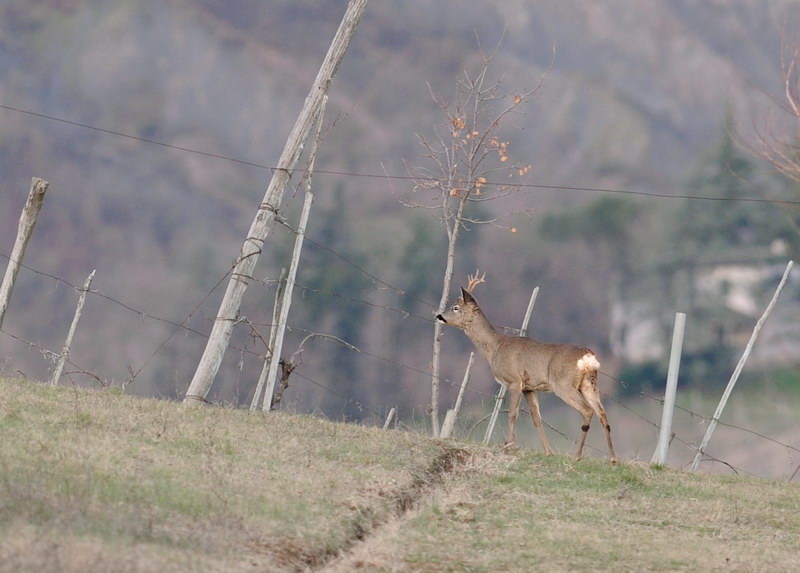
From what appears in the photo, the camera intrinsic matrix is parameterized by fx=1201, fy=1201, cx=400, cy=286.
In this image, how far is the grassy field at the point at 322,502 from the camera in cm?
905

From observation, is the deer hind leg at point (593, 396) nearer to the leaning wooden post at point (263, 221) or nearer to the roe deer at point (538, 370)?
the roe deer at point (538, 370)

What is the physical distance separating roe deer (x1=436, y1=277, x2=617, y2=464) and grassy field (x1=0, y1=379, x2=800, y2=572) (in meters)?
0.69

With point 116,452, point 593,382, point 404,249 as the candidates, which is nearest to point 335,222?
point 404,249

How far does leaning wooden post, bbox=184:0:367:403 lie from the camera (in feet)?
56.6

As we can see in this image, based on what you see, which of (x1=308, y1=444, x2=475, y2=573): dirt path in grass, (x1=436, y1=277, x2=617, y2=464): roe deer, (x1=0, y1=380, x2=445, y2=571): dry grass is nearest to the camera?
(x1=0, y1=380, x2=445, y2=571): dry grass

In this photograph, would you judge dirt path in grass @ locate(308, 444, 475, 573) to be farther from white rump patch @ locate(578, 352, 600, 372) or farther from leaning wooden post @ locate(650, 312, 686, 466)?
leaning wooden post @ locate(650, 312, 686, 466)

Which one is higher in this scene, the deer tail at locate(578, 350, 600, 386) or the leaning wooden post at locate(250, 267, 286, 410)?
the deer tail at locate(578, 350, 600, 386)

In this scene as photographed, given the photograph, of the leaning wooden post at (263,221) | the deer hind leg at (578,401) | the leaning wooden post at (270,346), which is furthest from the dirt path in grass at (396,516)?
the leaning wooden post at (263,221)

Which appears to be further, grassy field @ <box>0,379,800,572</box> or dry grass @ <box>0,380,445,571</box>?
grassy field @ <box>0,379,800,572</box>

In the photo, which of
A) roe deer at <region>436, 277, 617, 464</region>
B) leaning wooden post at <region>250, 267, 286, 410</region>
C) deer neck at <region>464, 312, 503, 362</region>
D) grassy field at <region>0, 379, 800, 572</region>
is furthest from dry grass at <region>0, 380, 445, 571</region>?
deer neck at <region>464, 312, 503, 362</region>

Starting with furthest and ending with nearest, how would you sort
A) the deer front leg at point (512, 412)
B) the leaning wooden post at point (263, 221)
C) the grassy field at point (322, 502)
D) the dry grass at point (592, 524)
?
the leaning wooden post at point (263, 221)
the deer front leg at point (512, 412)
the dry grass at point (592, 524)
the grassy field at point (322, 502)

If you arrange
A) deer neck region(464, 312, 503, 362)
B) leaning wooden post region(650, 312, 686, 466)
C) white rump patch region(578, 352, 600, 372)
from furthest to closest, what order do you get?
deer neck region(464, 312, 503, 362) < leaning wooden post region(650, 312, 686, 466) < white rump patch region(578, 352, 600, 372)

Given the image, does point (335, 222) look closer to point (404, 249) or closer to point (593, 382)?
point (404, 249)

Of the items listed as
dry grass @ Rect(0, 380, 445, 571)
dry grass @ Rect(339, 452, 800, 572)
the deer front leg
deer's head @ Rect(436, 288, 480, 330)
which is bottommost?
dry grass @ Rect(0, 380, 445, 571)
